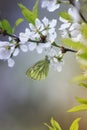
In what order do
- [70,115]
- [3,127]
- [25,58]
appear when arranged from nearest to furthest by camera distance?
[70,115]
[25,58]
[3,127]

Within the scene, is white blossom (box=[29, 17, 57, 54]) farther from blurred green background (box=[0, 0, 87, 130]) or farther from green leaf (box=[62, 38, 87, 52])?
blurred green background (box=[0, 0, 87, 130])

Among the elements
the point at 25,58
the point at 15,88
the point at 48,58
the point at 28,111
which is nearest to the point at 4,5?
the point at 25,58

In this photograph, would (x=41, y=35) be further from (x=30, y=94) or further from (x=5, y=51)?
(x=30, y=94)

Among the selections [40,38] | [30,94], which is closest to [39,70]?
[40,38]

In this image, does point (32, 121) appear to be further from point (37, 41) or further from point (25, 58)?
point (37, 41)

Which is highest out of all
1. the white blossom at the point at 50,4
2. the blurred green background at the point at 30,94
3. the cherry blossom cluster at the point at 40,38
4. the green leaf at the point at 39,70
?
the white blossom at the point at 50,4

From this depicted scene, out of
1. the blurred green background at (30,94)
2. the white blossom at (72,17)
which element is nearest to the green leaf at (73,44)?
the white blossom at (72,17)

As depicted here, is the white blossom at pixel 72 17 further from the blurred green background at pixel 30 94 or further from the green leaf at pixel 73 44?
the blurred green background at pixel 30 94
